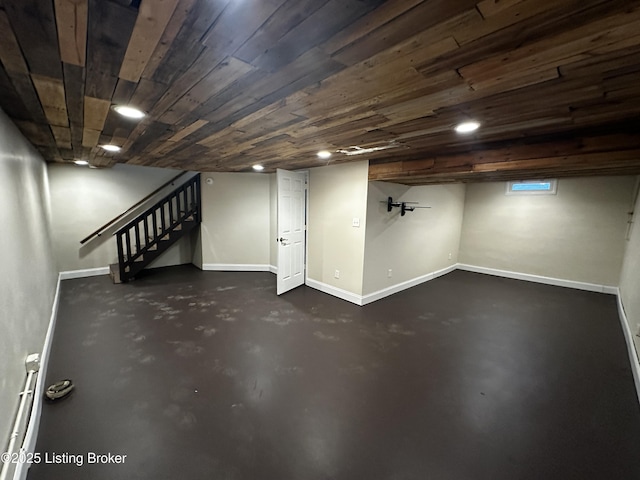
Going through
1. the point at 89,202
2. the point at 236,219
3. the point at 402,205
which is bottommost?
the point at 236,219

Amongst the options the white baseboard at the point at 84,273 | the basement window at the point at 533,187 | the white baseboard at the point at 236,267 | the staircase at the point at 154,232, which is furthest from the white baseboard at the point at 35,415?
the basement window at the point at 533,187

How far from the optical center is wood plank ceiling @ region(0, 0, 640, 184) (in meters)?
0.88

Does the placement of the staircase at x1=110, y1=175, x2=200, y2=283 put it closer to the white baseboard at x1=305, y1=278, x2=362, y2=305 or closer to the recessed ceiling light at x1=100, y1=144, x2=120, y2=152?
the recessed ceiling light at x1=100, y1=144, x2=120, y2=152

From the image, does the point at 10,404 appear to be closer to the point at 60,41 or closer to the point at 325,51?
the point at 60,41

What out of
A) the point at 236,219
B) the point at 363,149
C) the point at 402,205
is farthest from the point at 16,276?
the point at 402,205

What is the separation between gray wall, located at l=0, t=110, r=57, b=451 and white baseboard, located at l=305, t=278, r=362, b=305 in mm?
3420

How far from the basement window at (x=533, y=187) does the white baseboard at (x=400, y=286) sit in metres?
2.11

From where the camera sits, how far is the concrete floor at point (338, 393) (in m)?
1.63

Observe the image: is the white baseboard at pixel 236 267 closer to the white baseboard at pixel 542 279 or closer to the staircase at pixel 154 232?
the staircase at pixel 154 232

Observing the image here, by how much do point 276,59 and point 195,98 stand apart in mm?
734

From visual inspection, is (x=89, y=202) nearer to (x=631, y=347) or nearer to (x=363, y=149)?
(x=363, y=149)

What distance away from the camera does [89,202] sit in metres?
5.14

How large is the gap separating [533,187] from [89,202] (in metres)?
8.82

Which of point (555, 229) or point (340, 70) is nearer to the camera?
point (340, 70)
